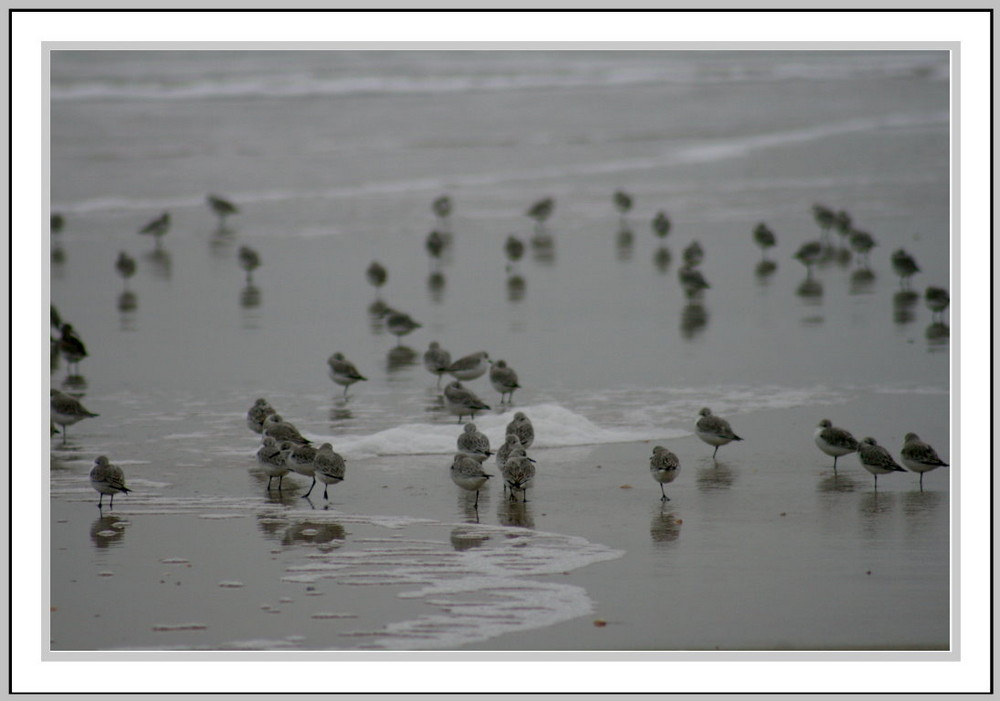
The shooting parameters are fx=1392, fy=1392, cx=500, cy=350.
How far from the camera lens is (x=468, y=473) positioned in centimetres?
1140

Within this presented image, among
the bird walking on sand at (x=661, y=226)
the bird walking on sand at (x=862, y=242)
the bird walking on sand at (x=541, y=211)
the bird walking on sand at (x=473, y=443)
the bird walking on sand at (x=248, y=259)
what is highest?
the bird walking on sand at (x=541, y=211)

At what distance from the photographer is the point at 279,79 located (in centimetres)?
5294

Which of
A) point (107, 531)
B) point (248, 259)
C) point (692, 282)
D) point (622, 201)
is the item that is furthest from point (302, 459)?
point (622, 201)

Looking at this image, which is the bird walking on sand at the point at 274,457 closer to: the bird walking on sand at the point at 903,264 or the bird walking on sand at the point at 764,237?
the bird walking on sand at the point at 903,264

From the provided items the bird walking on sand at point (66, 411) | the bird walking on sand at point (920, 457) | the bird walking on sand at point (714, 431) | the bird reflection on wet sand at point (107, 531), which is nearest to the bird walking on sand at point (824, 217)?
the bird walking on sand at point (714, 431)

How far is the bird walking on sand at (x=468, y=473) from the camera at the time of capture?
1138 centimetres

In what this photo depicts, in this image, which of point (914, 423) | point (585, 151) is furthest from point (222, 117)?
point (914, 423)

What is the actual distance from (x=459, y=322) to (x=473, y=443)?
24.1 ft

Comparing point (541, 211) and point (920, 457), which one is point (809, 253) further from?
point (920, 457)

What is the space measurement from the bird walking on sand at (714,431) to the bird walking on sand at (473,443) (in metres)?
2.01

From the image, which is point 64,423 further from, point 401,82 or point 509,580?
point 401,82

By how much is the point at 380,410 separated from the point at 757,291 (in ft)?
27.4

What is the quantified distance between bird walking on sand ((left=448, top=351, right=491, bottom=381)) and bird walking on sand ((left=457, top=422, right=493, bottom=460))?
358 cm

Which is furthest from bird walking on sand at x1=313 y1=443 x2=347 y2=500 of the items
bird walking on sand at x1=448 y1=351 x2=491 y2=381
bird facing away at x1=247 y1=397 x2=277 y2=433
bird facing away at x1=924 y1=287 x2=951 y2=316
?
bird facing away at x1=924 y1=287 x2=951 y2=316
